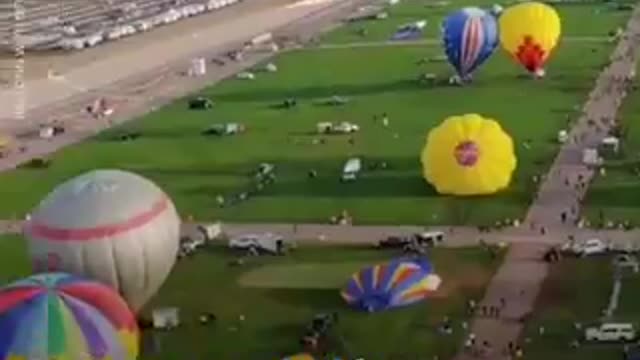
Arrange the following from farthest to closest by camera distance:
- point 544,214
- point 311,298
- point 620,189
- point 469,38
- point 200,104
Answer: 1. point 200,104
2. point 469,38
3. point 620,189
4. point 544,214
5. point 311,298

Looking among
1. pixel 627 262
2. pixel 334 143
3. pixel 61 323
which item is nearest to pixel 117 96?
pixel 334 143

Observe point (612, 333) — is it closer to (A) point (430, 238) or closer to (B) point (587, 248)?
(B) point (587, 248)

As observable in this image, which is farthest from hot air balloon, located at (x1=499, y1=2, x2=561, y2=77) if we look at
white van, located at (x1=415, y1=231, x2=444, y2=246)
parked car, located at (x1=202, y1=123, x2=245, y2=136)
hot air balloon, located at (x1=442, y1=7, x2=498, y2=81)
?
white van, located at (x1=415, y1=231, x2=444, y2=246)

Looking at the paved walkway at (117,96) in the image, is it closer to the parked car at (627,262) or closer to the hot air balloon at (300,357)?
the parked car at (627,262)

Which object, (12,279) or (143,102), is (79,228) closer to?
(12,279)

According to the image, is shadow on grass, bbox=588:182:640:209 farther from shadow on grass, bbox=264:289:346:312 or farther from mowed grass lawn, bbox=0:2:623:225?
shadow on grass, bbox=264:289:346:312

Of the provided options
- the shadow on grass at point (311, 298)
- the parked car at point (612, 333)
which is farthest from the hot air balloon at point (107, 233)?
the parked car at point (612, 333)

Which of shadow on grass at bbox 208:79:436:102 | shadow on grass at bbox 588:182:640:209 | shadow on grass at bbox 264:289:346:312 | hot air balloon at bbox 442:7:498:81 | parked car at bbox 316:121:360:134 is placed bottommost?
shadow on grass at bbox 264:289:346:312
